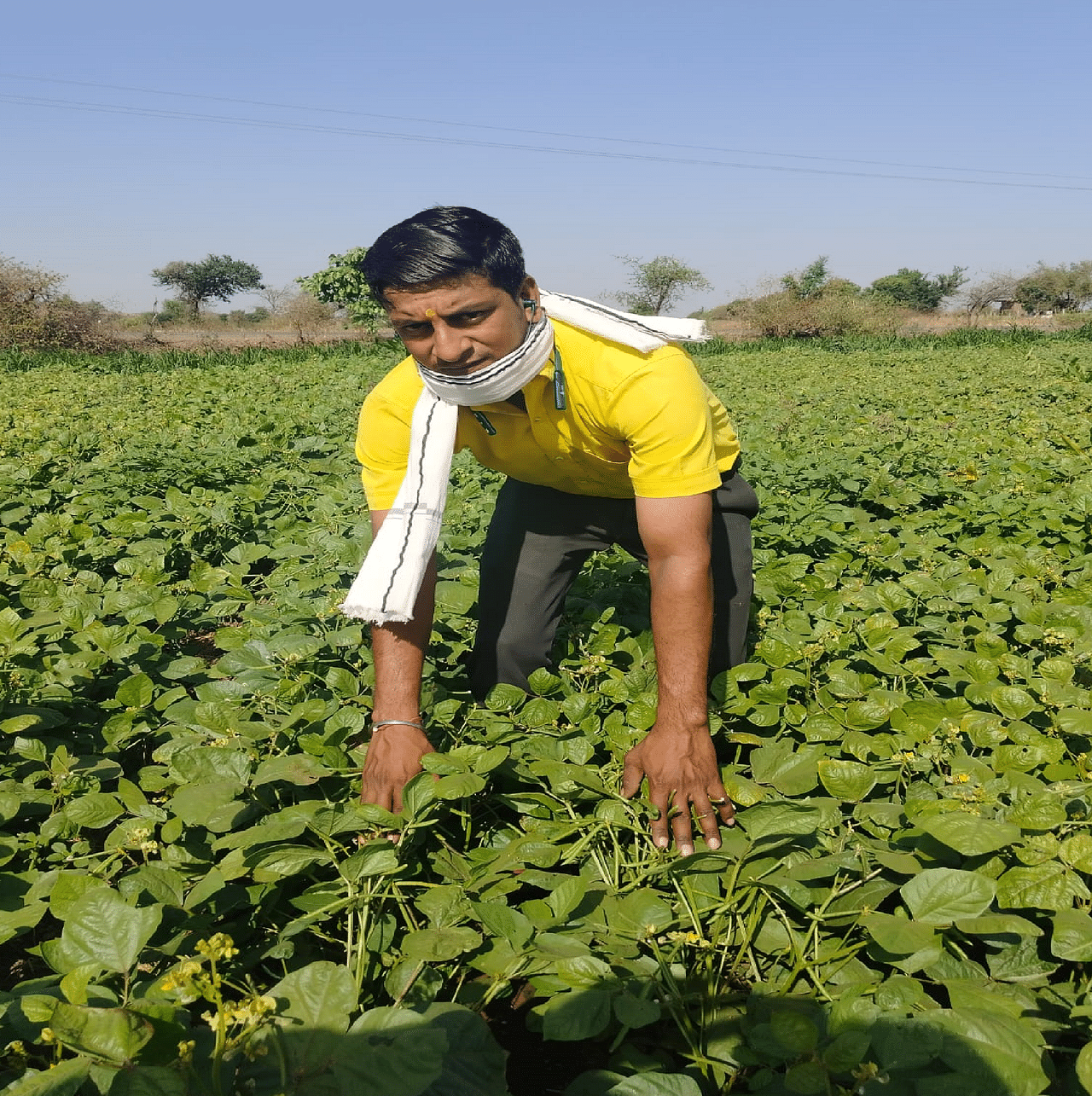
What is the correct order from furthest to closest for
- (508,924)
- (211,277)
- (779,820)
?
1. (211,277)
2. (779,820)
3. (508,924)

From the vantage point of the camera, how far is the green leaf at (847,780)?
1.90 m

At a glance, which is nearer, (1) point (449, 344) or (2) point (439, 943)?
(2) point (439, 943)

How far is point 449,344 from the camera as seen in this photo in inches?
82.3

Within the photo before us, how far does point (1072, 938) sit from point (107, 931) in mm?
1521

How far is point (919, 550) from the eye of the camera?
4043 millimetres

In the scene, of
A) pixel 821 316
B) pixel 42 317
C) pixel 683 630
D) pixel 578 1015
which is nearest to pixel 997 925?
pixel 578 1015

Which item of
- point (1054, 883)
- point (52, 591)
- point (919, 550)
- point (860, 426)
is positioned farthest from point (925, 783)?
point (860, 426)

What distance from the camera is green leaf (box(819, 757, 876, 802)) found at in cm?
190

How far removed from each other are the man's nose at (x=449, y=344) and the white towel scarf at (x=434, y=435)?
8cm

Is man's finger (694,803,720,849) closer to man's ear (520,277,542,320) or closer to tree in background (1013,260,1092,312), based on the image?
man's ear (520,277,542,320)

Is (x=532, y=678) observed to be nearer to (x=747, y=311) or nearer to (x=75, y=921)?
(x=75, y=921)

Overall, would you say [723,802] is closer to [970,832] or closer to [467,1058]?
[970,832]

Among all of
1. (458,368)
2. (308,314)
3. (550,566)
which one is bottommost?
(550,566)

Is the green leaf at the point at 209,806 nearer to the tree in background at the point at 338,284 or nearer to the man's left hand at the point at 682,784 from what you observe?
the man's left hand at the point at 682,784
